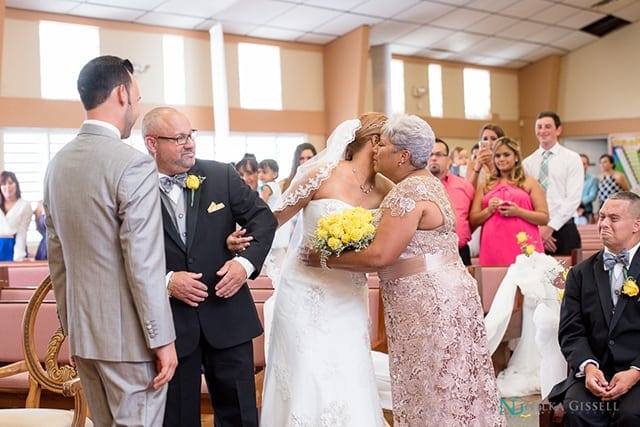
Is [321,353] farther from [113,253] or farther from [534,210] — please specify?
[534,210]

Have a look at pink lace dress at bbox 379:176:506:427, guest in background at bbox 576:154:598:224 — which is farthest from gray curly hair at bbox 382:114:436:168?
guest in background at bbox 576:154:598:224

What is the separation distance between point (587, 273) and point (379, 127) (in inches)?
49.0

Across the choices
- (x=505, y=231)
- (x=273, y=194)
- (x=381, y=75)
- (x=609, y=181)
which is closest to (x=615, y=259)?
(x=505, y=231)

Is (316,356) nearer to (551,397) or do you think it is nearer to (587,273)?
(551,397)

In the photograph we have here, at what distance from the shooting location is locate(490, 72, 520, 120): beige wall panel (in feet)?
68.1

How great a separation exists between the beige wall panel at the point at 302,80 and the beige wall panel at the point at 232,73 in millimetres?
1173

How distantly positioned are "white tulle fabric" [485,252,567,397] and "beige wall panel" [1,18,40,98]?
9787 millimetres

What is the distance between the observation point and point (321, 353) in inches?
139

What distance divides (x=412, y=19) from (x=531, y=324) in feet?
37.2

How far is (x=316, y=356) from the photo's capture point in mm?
3520

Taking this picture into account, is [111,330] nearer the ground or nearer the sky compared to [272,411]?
nearer the sky

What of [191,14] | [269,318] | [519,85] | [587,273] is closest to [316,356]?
[269,318]

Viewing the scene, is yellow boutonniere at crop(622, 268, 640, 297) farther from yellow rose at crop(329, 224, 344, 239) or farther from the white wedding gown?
yellow rose at crop(329, 224, 344, 239)

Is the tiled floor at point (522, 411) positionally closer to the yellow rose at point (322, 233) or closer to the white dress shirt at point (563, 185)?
the white dress shirt at point (563, 185)
